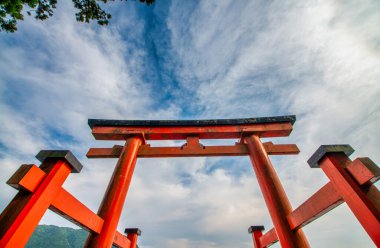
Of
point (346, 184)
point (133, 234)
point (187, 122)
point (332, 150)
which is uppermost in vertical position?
point (187, 122)

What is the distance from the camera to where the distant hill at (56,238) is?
83.7m

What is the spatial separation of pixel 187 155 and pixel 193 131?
64cm

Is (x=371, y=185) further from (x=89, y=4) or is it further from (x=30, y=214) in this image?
(x=89, y=4)

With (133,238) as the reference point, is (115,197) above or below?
above

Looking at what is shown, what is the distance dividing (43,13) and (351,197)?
7.17m

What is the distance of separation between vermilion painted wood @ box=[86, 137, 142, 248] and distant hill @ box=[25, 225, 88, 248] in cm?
11479

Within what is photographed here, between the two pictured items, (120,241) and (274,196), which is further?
(120,241)

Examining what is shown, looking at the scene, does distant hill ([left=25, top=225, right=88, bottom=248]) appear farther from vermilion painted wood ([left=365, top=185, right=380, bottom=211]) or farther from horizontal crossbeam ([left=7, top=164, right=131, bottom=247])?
vermilion painted wood ([left=365, top=185, right=380, bottom=211])

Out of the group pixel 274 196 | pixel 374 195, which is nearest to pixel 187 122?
pixel 274 196

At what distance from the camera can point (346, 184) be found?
4.44 ft

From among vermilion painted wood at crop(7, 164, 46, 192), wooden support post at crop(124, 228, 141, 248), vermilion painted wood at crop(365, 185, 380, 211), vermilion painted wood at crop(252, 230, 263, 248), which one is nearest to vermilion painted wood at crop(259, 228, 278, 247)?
vermilion painted wood at crop(252, 230, 263, 248)

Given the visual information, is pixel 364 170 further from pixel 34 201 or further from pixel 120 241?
pixel 120 241

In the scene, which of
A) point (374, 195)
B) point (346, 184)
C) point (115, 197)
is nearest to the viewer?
point (374, 195)

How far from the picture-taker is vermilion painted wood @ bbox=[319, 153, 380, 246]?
1161 millimetres
